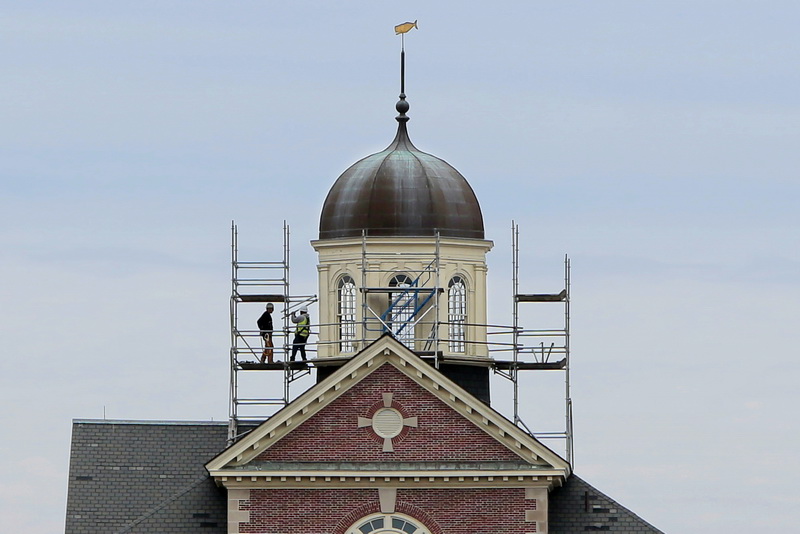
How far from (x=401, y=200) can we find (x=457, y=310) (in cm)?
289

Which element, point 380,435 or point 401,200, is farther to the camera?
point 401,200

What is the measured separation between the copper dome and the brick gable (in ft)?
17.5

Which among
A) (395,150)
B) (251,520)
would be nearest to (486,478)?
(251,520)

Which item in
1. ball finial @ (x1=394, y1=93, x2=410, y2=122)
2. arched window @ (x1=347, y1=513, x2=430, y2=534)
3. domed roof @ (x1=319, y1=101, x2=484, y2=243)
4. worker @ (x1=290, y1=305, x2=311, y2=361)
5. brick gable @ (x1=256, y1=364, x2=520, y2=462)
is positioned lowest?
arched window @ (x1=347, y1=513, x2=430, y2=534)

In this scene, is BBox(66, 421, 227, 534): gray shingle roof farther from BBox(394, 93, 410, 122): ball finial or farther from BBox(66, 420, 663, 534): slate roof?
BBox(394, 93, 410, 122): ball finial

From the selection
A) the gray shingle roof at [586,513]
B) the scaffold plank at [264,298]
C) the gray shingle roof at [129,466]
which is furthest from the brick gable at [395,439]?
the scaffold plank at [264,298]

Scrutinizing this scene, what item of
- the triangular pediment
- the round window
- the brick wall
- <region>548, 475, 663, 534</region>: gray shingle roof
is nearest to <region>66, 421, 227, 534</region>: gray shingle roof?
the brick wall

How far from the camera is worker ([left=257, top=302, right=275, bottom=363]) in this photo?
5938cm

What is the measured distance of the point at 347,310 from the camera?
195 ft

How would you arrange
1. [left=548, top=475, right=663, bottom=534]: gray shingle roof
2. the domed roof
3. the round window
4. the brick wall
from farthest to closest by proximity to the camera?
the domed roof, [left=548, top=475, right=663, bottom=534]: gray shingle roof, the round window, the brick wall

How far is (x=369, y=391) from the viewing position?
54750 mm

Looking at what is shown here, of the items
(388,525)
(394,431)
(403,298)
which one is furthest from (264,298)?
(388,525)

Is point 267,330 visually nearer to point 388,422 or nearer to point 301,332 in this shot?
point 301,332

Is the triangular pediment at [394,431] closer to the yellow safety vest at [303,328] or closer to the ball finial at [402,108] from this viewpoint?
the yellow safety vest at [303,328]
